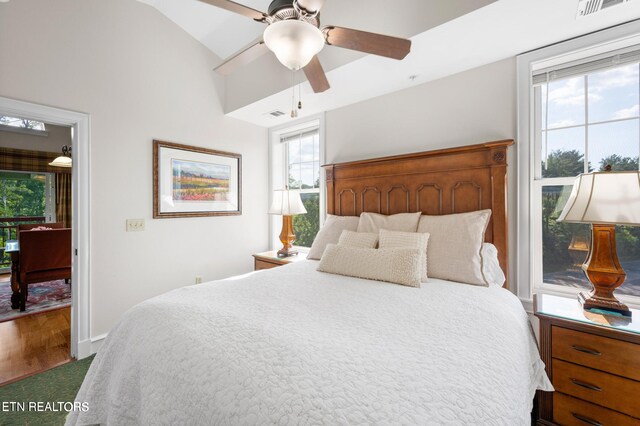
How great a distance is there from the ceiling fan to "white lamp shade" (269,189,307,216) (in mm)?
1656

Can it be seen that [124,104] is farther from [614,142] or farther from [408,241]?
[614,142]

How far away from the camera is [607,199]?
140 centimetres

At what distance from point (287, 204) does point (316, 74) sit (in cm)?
154

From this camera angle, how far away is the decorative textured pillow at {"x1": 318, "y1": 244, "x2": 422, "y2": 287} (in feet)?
5.70

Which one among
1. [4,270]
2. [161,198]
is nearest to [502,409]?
[161,198]

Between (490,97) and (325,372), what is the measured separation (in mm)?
2319

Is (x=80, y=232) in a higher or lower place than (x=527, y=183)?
lower

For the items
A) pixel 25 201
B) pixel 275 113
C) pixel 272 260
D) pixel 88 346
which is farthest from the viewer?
pixel 25 201

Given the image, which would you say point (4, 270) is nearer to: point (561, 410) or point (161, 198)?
point (161, 198)

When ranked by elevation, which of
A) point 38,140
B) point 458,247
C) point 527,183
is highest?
point 38,140

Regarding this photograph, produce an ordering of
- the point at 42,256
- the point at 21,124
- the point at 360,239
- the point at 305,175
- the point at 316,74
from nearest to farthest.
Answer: the point at 316,74 → the point at 360,239 → the point at 42,256 → the point at 305,175 → the point at 21,124

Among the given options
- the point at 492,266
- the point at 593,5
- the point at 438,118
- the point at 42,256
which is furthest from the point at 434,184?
the point at 42,256

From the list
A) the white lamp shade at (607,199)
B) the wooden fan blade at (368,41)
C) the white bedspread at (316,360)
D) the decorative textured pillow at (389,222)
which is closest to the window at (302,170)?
the decorative textured pillow at (389,222)

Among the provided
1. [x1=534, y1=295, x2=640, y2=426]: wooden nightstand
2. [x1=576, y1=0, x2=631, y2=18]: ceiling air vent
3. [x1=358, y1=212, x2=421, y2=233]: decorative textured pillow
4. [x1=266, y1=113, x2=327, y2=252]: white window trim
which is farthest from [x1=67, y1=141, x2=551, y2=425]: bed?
[x1=576, y1=0, x2=631, y2=18]: ceiling air vent
